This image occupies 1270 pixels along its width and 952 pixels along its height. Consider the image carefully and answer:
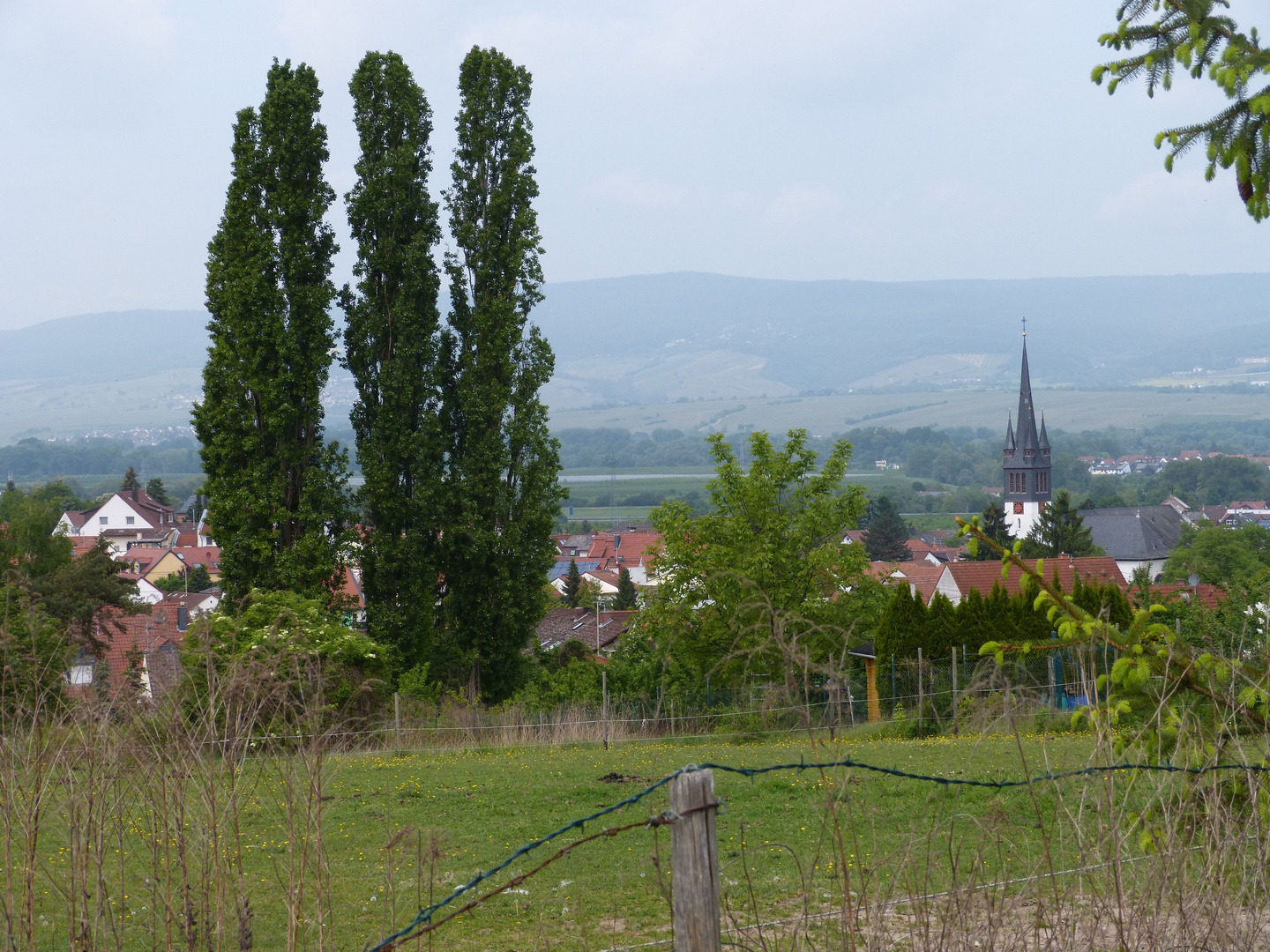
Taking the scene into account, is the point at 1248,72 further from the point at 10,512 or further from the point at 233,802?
the point at 10,512

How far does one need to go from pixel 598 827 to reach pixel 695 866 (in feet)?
21.2

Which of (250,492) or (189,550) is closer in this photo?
(250,492)

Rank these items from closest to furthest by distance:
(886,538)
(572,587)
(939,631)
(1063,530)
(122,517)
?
1. (939,631)
2. (1063,530)
3. (572,587)
4. (886,538)
5. (122,517)

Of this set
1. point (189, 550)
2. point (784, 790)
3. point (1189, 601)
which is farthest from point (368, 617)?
point (189, 550)

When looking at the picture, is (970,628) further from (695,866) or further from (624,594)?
(624,594)

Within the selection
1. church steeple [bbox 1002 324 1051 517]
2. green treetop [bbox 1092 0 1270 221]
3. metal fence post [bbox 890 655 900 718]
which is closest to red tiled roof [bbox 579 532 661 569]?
church steeple [bbox 1002 324 1051 517]

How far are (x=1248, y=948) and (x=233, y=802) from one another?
3.39 m

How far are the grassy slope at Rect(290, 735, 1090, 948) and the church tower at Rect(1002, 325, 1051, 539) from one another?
10334 centimetres

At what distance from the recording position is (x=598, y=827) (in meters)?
9.04

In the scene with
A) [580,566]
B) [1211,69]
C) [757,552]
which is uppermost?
[1211,69]

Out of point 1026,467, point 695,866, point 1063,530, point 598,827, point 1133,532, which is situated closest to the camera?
point 695,866

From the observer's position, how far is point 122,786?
175 inches

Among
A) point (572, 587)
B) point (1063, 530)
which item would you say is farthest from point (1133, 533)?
point (572, 587)

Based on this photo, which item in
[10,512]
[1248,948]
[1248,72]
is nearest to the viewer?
[1248,948]
